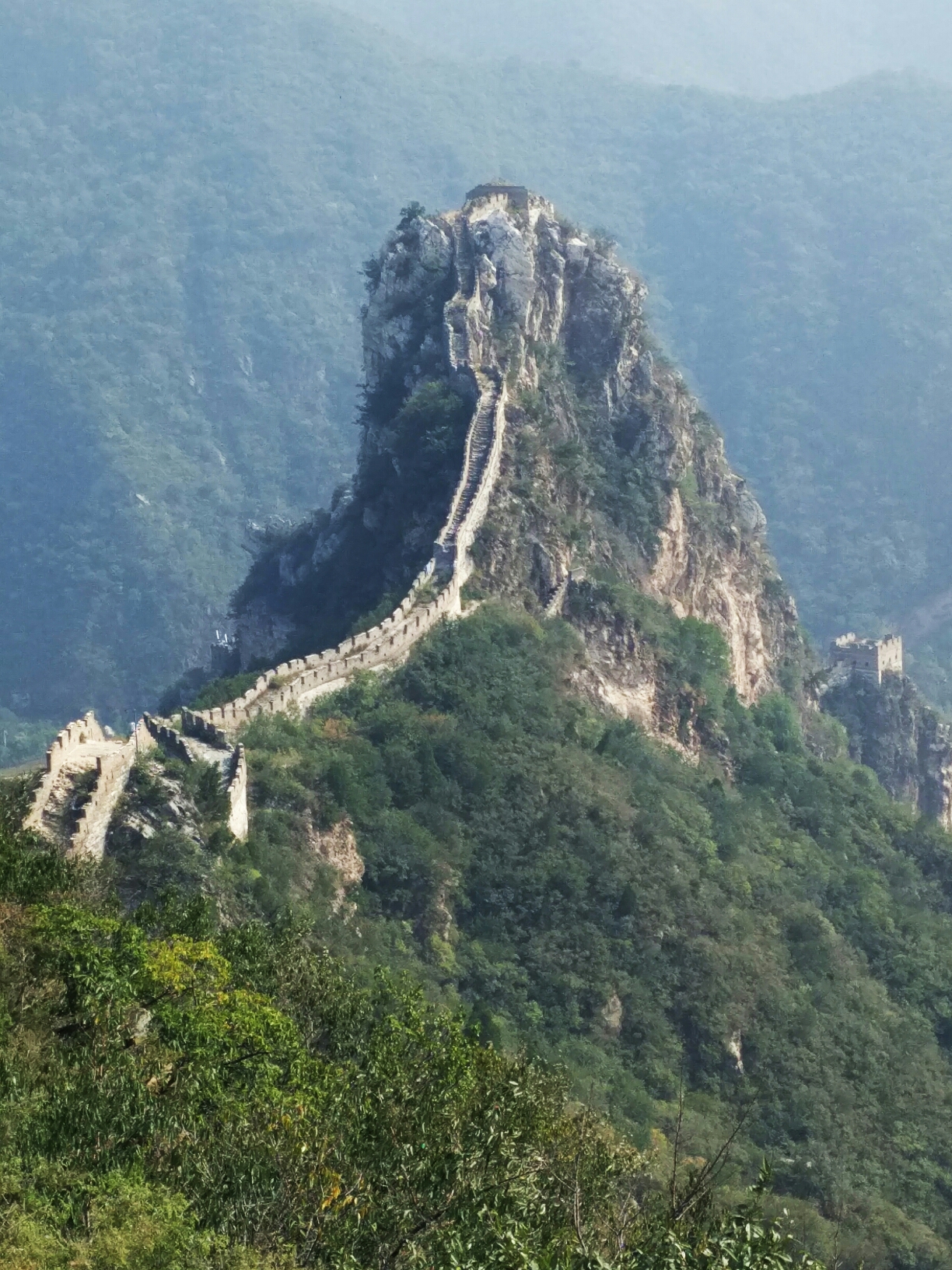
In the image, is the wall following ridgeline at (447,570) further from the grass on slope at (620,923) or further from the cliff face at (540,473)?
the grass on slope at (620,923)

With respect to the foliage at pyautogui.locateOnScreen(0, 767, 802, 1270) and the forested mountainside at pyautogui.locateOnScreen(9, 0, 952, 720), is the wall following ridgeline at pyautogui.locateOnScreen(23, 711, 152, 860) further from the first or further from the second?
the forested mountainside at pyautogui.locateOnScreen(9, 0, 952, 720)

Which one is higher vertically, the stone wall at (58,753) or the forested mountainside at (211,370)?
the forested mountainside at (211,370)

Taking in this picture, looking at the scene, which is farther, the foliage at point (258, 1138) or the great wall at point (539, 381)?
the great wall at point (539, 381)

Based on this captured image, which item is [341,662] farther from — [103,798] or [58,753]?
[103,798]

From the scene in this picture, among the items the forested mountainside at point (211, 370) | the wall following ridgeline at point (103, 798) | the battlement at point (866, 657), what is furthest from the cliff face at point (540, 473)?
the forested mountainside at point (211, 370)

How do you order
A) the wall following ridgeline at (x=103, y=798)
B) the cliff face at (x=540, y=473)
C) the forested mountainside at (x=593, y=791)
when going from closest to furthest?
1. the wall following ridgeline at (x=103, y=798)
2. the forested mountainside at (x=593, y=791)
3. the cliff face at (x=540, y=473)

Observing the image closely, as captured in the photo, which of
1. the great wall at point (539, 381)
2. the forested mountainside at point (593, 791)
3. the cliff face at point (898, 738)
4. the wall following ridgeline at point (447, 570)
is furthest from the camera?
the cliff face at point (898, 738)

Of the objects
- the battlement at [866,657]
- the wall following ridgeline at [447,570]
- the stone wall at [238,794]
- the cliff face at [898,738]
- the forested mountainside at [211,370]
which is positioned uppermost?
the forested mountainside at [211,370]
